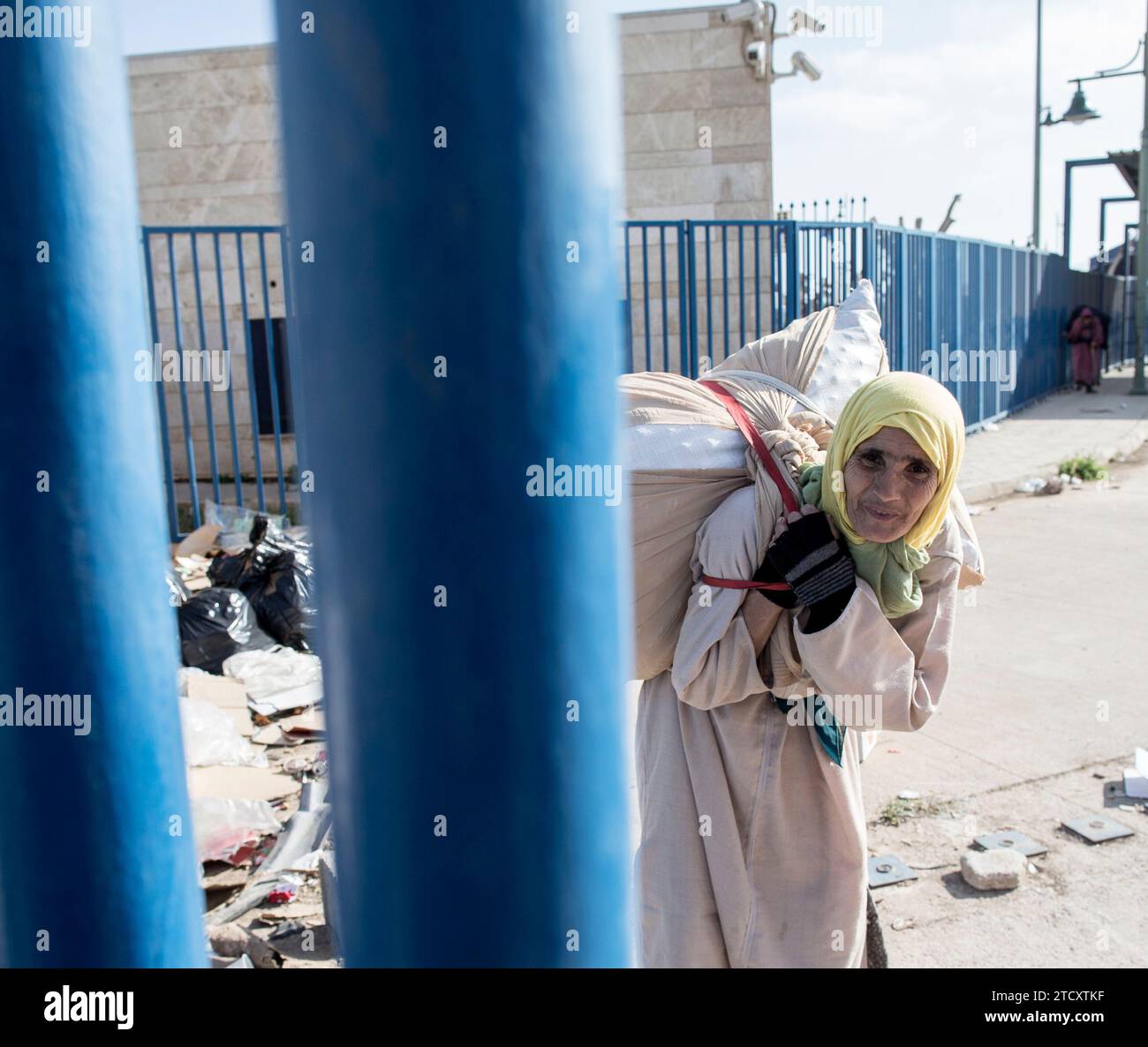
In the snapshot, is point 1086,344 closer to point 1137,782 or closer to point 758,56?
point 758,56

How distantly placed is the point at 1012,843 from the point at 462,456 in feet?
11.3

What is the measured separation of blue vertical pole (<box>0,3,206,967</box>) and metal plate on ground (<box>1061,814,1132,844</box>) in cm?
321

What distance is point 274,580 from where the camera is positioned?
5.65 meters

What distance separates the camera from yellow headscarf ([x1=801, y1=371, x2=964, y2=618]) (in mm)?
1784

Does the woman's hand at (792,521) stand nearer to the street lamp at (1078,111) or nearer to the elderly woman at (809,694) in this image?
the elderly woman at (809,694)

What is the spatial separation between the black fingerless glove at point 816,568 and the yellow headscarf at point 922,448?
1.5 inches

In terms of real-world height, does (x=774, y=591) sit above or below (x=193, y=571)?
above

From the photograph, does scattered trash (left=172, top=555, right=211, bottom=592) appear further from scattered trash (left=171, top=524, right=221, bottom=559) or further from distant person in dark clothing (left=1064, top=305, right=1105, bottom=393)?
distant person in dark clothing (left=1064, top=305, right=1105, bottom=393)

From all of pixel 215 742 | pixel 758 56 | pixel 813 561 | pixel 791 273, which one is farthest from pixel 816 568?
pixel 758 56

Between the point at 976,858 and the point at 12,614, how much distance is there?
3043 mm

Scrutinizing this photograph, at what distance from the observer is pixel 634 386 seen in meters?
2.12

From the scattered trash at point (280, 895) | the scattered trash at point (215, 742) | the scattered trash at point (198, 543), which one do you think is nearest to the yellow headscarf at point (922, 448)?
the scattered trash at point (280, 895)
